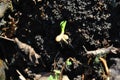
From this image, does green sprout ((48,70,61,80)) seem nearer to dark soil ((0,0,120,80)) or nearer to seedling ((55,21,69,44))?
dark soil ((0,0,120,80))

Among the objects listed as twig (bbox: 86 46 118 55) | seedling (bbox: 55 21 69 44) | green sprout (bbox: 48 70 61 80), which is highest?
seedling (bbox: 55 21 69 44)

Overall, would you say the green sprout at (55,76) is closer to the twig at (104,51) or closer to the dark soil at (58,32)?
the dark soil at (58,32)

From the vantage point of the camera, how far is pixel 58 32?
229cm

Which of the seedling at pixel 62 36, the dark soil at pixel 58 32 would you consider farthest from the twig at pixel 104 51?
the seedling at pixel 62 36

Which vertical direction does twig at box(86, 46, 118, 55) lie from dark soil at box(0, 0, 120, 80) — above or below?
below

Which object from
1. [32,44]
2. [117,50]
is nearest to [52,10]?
[32,44]

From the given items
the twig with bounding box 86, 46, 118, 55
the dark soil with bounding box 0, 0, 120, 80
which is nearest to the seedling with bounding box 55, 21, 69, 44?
the dark soil with bounding box 0, 0, 120, 80

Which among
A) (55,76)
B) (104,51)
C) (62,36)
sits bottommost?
(55,76)

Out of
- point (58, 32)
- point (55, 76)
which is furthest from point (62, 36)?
point (55, 76)

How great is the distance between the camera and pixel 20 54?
2.38m

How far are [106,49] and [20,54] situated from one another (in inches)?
30.7

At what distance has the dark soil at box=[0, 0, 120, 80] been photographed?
2193mm

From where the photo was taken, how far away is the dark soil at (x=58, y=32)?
86.4 inches

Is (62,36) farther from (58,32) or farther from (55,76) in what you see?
(55,76)
